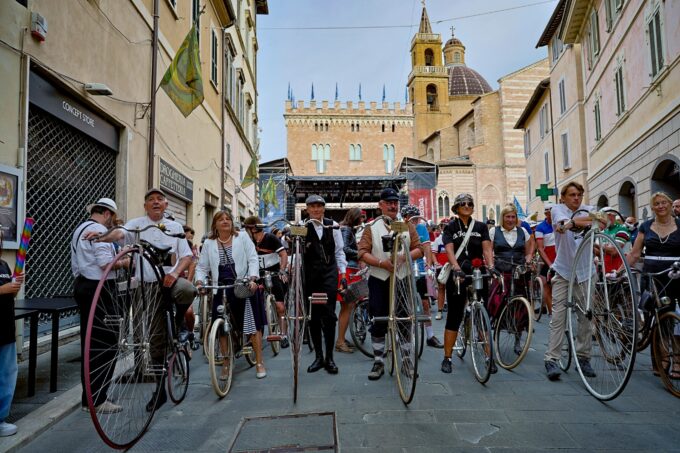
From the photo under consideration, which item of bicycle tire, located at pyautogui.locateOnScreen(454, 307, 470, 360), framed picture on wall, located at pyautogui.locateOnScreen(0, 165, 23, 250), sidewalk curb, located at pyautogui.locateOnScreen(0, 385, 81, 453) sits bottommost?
sidewalk curb, located at pyautogui.locateOnScreen(0, 385, 81, 453)

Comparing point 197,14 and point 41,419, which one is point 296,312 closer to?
point 41,419

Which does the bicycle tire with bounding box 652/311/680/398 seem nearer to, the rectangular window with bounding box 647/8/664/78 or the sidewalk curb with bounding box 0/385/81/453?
the sidewalk curb with bounding box 0/385/81/453

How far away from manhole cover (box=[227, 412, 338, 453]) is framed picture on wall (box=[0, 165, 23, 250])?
363 cm

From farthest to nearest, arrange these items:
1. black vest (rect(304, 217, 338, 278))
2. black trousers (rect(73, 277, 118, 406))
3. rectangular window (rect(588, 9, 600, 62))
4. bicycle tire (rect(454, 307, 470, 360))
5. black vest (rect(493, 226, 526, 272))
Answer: rectangular window (rect(588, 9, 600, 62))
black vest (rect(493, 226, 526, 272))
black vest (rect(304, 217, 338, 278))
bicycle tire (rect(454, 307, 470, 360))
black trousers (rect(73, 277, 118, 406))

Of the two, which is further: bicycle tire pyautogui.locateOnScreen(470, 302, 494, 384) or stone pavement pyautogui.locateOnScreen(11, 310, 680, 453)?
bicycle tire pyautogui.locateOnScreen(470, 302, 494, 384)

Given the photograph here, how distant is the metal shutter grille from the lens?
6.16 metres

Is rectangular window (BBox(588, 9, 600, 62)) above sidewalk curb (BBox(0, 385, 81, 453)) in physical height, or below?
above

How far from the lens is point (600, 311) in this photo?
454 centimetres

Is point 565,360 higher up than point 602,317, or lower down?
lower down

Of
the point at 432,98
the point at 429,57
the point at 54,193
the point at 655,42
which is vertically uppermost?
the point at 429,57

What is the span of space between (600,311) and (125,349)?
4.21m

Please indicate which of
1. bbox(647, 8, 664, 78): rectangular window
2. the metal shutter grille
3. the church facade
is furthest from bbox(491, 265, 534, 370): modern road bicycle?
the church facade

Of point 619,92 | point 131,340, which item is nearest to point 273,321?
point 131,340

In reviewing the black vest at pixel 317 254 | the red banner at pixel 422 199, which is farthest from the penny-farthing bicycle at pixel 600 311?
the red banner at pixel 422 199
